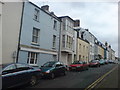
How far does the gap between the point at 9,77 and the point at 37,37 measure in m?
11.2

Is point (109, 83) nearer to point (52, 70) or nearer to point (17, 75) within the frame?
point (52, 70)

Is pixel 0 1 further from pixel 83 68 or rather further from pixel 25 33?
pixel 83 68

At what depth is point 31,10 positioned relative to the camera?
1773 centimetres

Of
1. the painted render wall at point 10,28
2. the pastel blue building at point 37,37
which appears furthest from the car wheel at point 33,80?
the pastel blue building at point 37,37

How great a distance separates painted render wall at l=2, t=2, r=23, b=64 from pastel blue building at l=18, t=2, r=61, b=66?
0.85m

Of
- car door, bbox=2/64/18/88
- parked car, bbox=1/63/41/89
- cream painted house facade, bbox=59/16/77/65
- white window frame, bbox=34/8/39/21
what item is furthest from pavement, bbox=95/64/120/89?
cream painted house facade, bbox=59/16/77/65

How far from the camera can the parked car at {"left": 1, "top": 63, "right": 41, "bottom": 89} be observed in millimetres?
8008

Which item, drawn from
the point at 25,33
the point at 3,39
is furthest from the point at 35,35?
the point at 3,39

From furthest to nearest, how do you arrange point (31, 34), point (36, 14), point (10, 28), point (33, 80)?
point (36, 14)
point (31, 34)
point (10, 28)
point (33, 80)

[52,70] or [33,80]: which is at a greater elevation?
[52,70]

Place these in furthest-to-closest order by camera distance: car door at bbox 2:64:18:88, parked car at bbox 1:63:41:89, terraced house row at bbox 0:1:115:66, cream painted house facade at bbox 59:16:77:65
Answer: cream painted house facade at bbox 59:16:77:65
terraced house row at bbox 0:1:115:66
parked car at bbox 1:63:41:89
car door at bbox 2:64:18:88

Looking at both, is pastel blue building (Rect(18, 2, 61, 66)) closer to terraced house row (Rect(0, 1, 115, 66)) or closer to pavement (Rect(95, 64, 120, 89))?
terraced house row (Rect(0, 1, 115, 66))

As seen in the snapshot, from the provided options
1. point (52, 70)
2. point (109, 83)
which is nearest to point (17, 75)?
point (52, 70)

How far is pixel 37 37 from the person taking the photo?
19.0 metres
